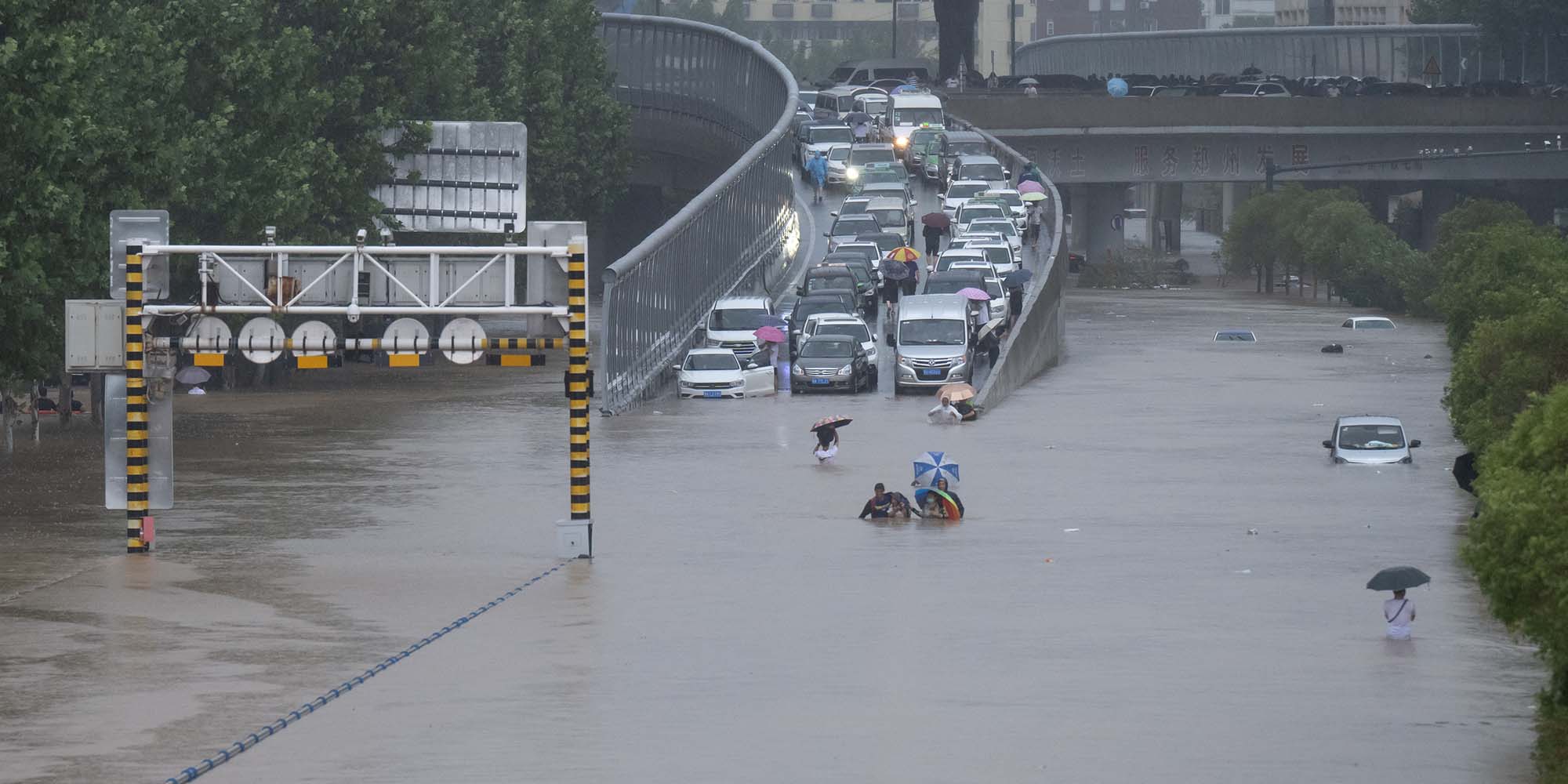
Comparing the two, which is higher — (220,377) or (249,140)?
(249,140)

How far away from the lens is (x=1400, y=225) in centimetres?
13588

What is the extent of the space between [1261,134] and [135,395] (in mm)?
82613

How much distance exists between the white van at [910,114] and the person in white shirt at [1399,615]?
7306 cm

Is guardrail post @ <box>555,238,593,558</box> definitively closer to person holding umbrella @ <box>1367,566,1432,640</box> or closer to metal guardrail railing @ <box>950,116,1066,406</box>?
person holding umbrella @ <box>1367,566,1432,640</box>

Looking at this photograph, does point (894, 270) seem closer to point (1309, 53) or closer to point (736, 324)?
point (736, 324)

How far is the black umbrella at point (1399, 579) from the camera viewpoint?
25.5 meters

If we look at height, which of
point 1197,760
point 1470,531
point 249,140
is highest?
point 249,140

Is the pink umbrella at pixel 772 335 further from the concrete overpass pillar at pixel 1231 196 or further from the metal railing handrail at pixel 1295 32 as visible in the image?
the concrete overpass pillar at pixel 1231 196

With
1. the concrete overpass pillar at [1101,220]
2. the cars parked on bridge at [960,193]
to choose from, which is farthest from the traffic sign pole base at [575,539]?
the concrete overpass pillar at [1101,220]

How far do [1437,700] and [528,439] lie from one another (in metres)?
30.8

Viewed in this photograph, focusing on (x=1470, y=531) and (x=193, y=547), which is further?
(x=193, y=547)

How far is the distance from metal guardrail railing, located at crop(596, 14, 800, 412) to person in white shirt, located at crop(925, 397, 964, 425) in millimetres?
6990

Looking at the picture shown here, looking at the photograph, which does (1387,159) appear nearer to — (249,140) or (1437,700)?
A: (249,140)

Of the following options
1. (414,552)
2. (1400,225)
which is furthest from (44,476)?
(1400,225)
